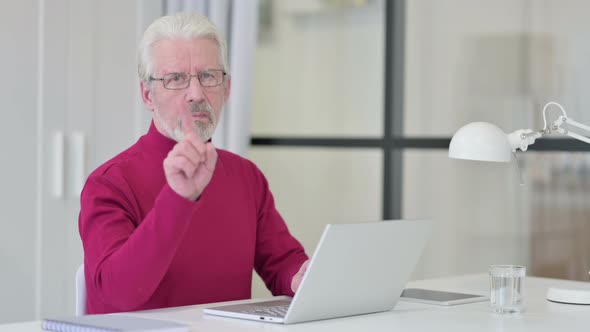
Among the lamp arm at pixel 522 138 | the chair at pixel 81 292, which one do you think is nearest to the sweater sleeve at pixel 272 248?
the chair at pixel 81 292

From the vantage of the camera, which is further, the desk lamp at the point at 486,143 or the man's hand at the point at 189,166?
the desk lamp at the point at 486,143

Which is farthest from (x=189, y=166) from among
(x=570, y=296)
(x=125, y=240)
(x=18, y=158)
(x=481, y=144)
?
(x=18, y=158)

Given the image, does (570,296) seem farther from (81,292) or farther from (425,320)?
(81,292)

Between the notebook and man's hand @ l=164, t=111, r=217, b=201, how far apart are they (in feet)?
0.79

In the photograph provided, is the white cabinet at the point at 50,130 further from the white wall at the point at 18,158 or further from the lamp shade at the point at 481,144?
the lamp shade at the point at 481,144

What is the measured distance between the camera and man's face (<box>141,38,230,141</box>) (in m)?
2.09

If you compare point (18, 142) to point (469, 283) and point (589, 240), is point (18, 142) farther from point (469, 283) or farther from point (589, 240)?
point (589, 240)

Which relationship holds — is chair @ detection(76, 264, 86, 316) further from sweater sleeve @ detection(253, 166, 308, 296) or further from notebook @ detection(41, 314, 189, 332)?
sweater sleeve @ detection(253, 166, 308, 296)

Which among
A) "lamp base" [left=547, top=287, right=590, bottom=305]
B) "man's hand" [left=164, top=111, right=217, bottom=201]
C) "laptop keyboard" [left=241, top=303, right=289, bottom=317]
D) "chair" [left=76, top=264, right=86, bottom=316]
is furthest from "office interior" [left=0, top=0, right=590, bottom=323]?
"man's hand" [left=164, top=111, right=217, bottom=201]

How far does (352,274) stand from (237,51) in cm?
212

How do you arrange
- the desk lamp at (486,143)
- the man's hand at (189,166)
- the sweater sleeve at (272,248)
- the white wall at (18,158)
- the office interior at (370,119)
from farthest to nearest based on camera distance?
the white wall at (18,158)
the office interior at (370,119)
the sweater sleeve at (272,248)
the desk lamp at (486,143)
the man's hand at (189,166)

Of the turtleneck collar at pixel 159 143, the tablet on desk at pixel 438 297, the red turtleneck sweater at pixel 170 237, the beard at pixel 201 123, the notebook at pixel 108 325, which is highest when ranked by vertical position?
the beard at pixel 201 123

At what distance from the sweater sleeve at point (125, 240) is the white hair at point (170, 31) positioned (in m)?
0.29

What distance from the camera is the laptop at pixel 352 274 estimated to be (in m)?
1.70
